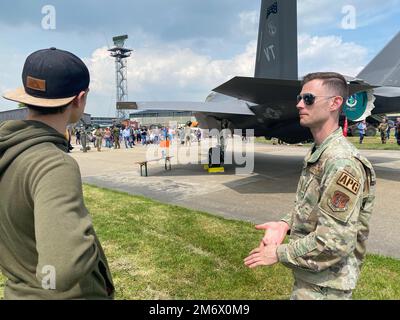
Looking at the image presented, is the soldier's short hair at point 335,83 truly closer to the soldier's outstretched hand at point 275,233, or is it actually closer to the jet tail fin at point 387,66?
the soldier's outstretched hand at point 275,233

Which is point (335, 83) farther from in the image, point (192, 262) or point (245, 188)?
point (245, 188)

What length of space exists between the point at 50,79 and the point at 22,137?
0.27 meters

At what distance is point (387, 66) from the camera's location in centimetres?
1167

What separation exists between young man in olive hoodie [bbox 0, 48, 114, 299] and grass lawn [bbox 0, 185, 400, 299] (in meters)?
2.75

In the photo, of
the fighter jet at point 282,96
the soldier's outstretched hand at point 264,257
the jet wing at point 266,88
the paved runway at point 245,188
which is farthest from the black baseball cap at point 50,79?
the fighter jet at point 282,96

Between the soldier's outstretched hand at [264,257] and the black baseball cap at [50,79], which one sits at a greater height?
the black baseball cap at [50,79]

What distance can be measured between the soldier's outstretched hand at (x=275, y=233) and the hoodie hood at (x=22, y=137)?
1.45 meters

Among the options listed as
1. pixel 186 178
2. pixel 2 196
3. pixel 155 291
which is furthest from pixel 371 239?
pixel 186 178

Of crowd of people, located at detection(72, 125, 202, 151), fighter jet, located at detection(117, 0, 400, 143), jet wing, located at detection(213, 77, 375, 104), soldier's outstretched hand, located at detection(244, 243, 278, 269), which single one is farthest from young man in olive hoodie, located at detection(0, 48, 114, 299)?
crowd of people, located at detection(72, 125, 202, 151)

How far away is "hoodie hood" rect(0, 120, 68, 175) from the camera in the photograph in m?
1.30

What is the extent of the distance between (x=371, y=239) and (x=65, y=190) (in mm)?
5795

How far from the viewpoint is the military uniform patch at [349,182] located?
5.94 ft
